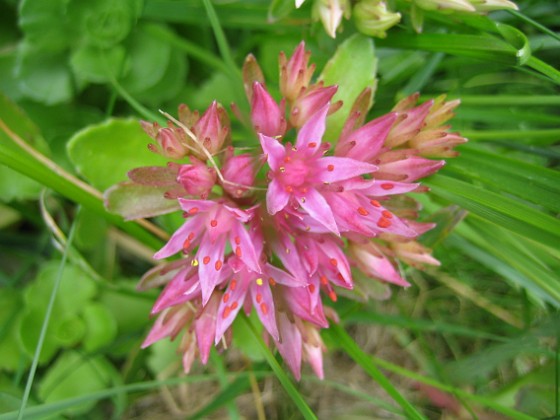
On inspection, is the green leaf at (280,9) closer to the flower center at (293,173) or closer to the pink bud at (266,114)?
the pink bud at (266,114)

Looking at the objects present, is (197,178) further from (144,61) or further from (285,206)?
(144,61)

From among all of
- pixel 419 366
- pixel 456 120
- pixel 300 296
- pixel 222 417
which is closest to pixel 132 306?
pixel 222 417

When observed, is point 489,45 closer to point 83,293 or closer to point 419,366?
point 419,366

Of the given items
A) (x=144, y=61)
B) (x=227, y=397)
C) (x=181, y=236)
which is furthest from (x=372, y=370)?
(x=144, y=61)

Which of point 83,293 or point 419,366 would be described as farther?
point 419,366

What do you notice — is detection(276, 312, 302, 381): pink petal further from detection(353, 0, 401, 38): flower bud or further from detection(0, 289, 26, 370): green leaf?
detection(0, 289, 26, 370): green leaf

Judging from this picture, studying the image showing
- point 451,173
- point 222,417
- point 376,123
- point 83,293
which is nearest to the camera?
point 376,123

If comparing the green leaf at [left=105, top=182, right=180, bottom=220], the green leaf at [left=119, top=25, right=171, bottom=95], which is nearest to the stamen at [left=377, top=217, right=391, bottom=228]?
the green leaf at [left=105, top=182, right=180, bottom=220]
